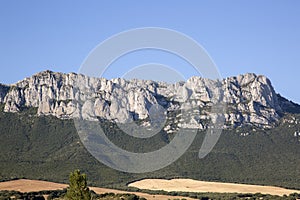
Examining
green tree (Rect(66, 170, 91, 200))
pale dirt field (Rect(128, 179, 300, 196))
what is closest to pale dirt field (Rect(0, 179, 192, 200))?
pale dirt field (Rect(128, 179, 300, 196))

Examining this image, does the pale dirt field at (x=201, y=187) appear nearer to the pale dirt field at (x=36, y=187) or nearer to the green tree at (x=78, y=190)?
the pale dirt field at (x=36, y=187)

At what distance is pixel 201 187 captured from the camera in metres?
181

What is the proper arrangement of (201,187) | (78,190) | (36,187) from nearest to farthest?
1. (78,190)
2. (36,187)
3. (201,187)

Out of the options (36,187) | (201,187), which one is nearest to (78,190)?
(36,187)

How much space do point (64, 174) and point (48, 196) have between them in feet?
153

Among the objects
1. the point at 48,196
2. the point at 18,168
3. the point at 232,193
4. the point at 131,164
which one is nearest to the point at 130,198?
the point at 48,196

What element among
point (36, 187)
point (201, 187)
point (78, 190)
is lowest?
point (78, 190)

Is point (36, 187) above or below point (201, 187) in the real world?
below

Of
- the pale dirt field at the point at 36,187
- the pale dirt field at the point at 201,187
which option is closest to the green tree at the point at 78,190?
the pale dirt field at the point at 36,187

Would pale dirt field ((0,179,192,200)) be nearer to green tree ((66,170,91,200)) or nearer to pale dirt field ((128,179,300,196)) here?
pale dirt field ((128,179,300,196))

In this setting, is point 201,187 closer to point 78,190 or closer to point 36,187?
point 36,187

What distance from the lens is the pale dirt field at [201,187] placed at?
172 metres

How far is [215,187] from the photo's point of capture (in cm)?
18025

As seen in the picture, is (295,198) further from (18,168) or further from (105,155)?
(18,168)
